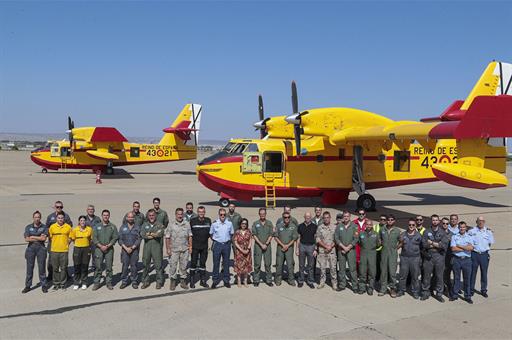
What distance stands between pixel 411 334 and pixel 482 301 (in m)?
2.24

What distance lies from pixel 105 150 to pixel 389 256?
30.3 meters

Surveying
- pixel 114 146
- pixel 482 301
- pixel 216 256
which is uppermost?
pixel 114 146

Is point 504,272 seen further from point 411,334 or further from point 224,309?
point 224,309

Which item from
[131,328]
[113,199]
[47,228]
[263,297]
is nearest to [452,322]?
[263,297]

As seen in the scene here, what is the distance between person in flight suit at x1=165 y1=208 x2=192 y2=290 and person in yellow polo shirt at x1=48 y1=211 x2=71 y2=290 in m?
1.80

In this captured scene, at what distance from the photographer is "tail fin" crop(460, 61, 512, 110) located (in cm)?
1736

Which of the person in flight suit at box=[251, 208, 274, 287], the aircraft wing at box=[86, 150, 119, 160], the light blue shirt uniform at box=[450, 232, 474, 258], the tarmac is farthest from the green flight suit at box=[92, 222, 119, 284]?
the aircraft wing at box=[86, 150, 119, 160]

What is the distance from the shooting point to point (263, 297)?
7.56m

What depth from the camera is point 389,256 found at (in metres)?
7.87

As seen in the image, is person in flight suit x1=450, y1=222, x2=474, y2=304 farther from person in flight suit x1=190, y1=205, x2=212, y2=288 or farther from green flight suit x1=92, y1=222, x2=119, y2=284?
green flight suit x1=92, y1=222, x2=119, y2=284

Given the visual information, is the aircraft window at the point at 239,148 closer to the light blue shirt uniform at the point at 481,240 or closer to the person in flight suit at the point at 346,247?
the person in flight suit at the point at 346,247

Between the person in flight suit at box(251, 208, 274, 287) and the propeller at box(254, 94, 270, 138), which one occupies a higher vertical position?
the propeller at box(254, 94, 270, 138)

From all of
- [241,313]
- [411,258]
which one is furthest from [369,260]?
[241,313]

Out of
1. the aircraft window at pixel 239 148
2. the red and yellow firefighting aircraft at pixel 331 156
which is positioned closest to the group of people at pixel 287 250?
the red and yellow firefighting aircraft at pixel 331 156
